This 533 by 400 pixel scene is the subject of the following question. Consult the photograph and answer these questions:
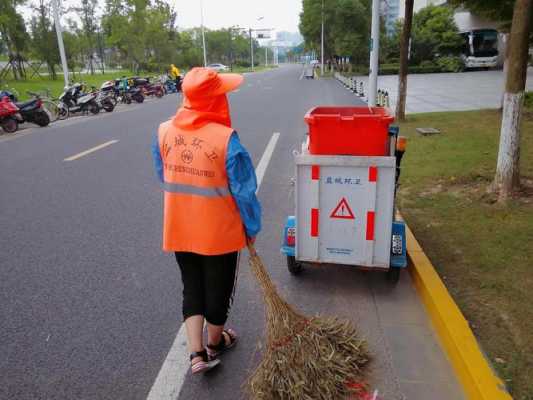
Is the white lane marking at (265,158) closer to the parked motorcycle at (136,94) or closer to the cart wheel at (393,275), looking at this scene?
the cart wheel at (393,275)

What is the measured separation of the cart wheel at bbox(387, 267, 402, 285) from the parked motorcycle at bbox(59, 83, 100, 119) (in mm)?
14674

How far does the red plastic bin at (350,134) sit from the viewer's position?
10.6 ft

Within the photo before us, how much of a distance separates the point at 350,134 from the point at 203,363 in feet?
6.04

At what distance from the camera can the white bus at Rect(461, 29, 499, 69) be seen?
31906mm

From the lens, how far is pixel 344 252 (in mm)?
3533

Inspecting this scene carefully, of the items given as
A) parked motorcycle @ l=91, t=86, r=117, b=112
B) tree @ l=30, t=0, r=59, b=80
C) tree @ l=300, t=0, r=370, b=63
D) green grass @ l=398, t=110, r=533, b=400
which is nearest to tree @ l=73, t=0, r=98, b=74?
tree @ l=30, t=0, r=59, b=80

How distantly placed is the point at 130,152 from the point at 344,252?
6814 millimetres

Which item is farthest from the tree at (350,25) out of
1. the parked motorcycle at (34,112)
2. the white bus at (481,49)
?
the parked motorcycle at (34,112)

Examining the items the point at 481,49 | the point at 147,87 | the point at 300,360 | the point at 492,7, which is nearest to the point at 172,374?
the point at 300,360

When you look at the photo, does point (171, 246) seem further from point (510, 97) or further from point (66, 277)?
point (510, 97)

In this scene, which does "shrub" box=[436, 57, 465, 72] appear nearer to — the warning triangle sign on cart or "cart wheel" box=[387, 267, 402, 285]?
"cart wheel" box=[387, 267, 402, 285]

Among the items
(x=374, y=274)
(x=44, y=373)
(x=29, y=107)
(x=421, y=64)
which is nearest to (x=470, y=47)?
(x=421, y=64)

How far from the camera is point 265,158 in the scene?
8.38 m

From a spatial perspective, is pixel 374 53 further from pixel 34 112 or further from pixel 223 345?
pixel 223 345
